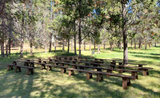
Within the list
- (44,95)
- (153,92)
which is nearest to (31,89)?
(44,95)

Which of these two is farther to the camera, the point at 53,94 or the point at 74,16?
the point at 74,16

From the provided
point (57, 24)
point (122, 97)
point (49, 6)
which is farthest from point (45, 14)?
point (122, 97)

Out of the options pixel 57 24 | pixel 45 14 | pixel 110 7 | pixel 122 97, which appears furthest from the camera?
pixel 45 14

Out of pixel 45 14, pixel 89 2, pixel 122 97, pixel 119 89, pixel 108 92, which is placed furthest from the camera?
pixel 45 14

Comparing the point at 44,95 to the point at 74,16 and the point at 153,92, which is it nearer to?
the point at 153,92

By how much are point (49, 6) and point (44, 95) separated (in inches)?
959

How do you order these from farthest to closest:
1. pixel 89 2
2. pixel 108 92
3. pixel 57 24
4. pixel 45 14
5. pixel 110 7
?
pixel 45 14 → pixel 57 24 → pixel 89 2 → pixel 110 7 → pixel 108 92

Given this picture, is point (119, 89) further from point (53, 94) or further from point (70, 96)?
point (53, 94)

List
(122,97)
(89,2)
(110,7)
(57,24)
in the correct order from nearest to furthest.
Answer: (122,97) → (110,7) → (89,2) → (57,24)

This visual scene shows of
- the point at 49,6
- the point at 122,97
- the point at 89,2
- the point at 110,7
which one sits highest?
the point at 49,6

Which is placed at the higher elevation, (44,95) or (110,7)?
(110,7)

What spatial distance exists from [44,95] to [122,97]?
9.55ft

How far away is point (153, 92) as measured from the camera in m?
4.93

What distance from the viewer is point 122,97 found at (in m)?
4.48
